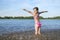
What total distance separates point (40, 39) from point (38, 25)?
1958 mm

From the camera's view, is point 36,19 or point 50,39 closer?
point 50,39

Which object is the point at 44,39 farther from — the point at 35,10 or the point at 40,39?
the point at 35,10

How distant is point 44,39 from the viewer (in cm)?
1415

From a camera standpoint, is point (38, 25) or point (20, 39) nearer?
point (20, 39)

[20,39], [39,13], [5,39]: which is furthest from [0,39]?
[39,13]

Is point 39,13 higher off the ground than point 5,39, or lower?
higher

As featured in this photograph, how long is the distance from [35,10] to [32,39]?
95.7 inches

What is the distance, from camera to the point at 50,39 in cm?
1417

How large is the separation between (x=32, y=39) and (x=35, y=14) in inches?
93.8

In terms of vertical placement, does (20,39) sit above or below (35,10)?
below

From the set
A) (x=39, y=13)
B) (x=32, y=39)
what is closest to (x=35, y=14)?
(x=39, y=13)

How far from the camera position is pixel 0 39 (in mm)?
14172

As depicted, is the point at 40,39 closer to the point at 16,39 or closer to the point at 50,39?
the point at 50,39

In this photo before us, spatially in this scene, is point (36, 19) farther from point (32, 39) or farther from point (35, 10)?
point (32, 39)
